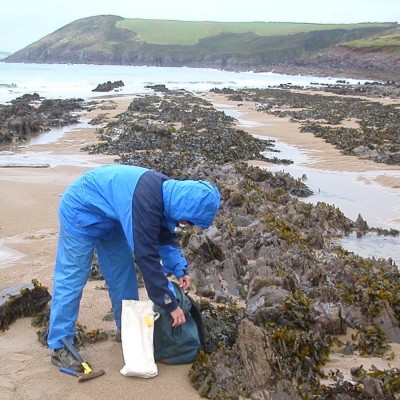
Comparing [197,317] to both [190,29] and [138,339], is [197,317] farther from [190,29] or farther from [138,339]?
[190,29]

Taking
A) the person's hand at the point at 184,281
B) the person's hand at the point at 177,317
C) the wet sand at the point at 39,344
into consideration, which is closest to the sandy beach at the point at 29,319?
the wet sand at the point at 39,344

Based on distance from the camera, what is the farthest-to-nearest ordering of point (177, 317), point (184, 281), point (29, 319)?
point (29, 319), point (184, 281), point (177, 317)

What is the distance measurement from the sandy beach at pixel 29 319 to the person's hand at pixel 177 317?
40 centimetres

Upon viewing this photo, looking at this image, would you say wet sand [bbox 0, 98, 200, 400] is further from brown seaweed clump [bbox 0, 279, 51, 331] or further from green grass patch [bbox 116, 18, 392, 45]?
green grass patch [bbox 116, 18, 392, 45]

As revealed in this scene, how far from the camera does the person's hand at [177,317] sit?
11.0ft

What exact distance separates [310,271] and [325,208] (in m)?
2.85

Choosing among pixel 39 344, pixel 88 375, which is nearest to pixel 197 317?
pixel 88 375

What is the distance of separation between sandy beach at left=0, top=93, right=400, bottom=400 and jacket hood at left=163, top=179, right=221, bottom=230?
1.08 m

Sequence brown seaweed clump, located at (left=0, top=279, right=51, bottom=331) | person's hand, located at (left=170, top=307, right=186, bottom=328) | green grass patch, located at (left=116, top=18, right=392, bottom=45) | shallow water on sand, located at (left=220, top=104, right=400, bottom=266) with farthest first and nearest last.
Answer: green grass patch, located at (left=116, top=18, right=392, bottom=45)
shallow water on sand, located at (left=220, top=104, right=400, bottom=266)
brown seaweed clump, located at (left=0, top=279, right=51, bottom=331)
person's hand, located at (left=170, top=307, right=186, bottom=328)

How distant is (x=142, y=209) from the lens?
3176mm

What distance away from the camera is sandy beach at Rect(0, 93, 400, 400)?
339 cm

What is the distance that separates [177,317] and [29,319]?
1561mm

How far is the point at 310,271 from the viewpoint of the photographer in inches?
203

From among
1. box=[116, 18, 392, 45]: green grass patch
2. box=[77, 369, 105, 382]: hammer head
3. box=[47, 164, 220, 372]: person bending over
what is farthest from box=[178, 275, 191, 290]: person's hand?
box=[116, 18, 392, 45]: green grass patch
